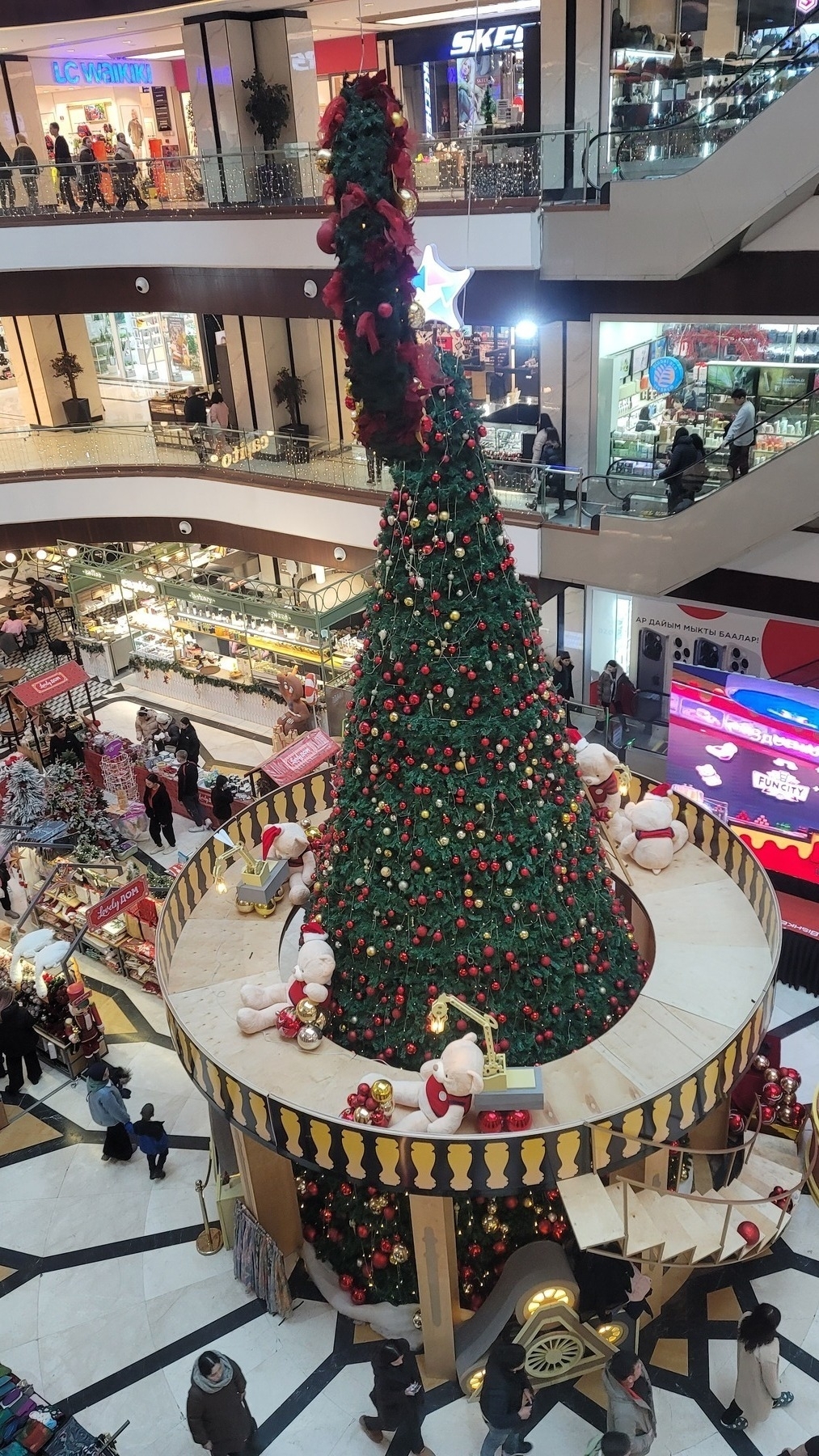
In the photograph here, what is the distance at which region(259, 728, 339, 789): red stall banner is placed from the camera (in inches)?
417

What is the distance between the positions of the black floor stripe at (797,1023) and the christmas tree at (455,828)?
3.24m

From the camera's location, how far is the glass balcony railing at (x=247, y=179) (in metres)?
13.3

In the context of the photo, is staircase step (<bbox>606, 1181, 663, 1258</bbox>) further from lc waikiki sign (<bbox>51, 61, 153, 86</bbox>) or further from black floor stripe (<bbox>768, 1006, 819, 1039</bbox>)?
lc waikiki sign (<bbox>51, 61, 153, 86</bbox>)

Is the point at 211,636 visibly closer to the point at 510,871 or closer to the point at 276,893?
the point at 276,893

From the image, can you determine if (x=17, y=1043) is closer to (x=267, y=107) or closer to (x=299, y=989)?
(x=299, y=989)

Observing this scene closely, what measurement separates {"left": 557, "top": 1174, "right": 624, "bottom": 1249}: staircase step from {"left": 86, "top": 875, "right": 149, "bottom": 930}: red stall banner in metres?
5.57

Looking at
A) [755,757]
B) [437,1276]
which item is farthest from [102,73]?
[437,1276]

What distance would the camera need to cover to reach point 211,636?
1736cm

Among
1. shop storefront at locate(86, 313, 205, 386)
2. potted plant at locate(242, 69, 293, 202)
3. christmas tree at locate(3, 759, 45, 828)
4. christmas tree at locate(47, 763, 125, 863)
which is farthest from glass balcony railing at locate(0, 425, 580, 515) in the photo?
shop storefront at locate(86, 313, 205, 386)

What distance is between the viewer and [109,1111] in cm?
895

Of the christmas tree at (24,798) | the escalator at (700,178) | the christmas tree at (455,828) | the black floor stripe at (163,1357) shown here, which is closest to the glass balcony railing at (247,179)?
the escalator at (700,178)

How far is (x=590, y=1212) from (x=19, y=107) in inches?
889

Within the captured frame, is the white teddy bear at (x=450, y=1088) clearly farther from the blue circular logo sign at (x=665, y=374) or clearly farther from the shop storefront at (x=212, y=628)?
the blue circular logo sign at (x=665, y=374)

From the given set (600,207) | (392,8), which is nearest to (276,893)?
(600,207)
